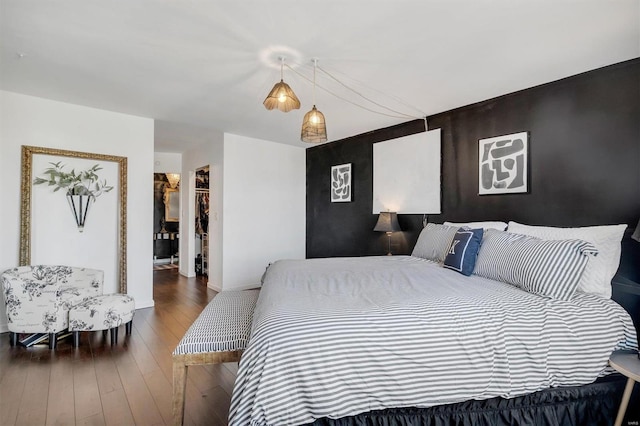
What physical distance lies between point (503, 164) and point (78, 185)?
4.56 m

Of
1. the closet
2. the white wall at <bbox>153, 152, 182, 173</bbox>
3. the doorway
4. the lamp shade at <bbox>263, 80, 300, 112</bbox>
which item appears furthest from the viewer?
the doorway

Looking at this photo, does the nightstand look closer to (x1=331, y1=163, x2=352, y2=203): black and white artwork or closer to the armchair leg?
(x1=331, y1=163, x2=352, y2=203): black and white artwork

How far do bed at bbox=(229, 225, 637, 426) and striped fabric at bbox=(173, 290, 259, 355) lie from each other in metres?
0.25

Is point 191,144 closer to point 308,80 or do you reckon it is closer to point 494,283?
point 308,80

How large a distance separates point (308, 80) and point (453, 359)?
238cm

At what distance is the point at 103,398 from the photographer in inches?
75.0

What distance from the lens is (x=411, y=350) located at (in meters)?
1.32

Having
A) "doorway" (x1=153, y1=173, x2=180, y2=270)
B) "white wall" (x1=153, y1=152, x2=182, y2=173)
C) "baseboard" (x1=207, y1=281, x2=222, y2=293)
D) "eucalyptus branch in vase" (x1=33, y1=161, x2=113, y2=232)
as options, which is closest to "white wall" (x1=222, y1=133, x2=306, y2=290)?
"baseboard" (x1=207, y1=281, x2=222, y2=293)

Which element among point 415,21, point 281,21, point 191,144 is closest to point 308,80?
point 281,21

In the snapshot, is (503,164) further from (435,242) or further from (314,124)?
(314,124)

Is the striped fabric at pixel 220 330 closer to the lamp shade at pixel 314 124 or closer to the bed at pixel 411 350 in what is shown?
the bed at pixel 411 350

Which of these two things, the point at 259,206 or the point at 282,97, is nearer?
the point at 282,97

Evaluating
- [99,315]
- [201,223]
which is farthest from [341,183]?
[99,315]

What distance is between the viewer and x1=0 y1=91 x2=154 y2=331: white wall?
2.98 m
